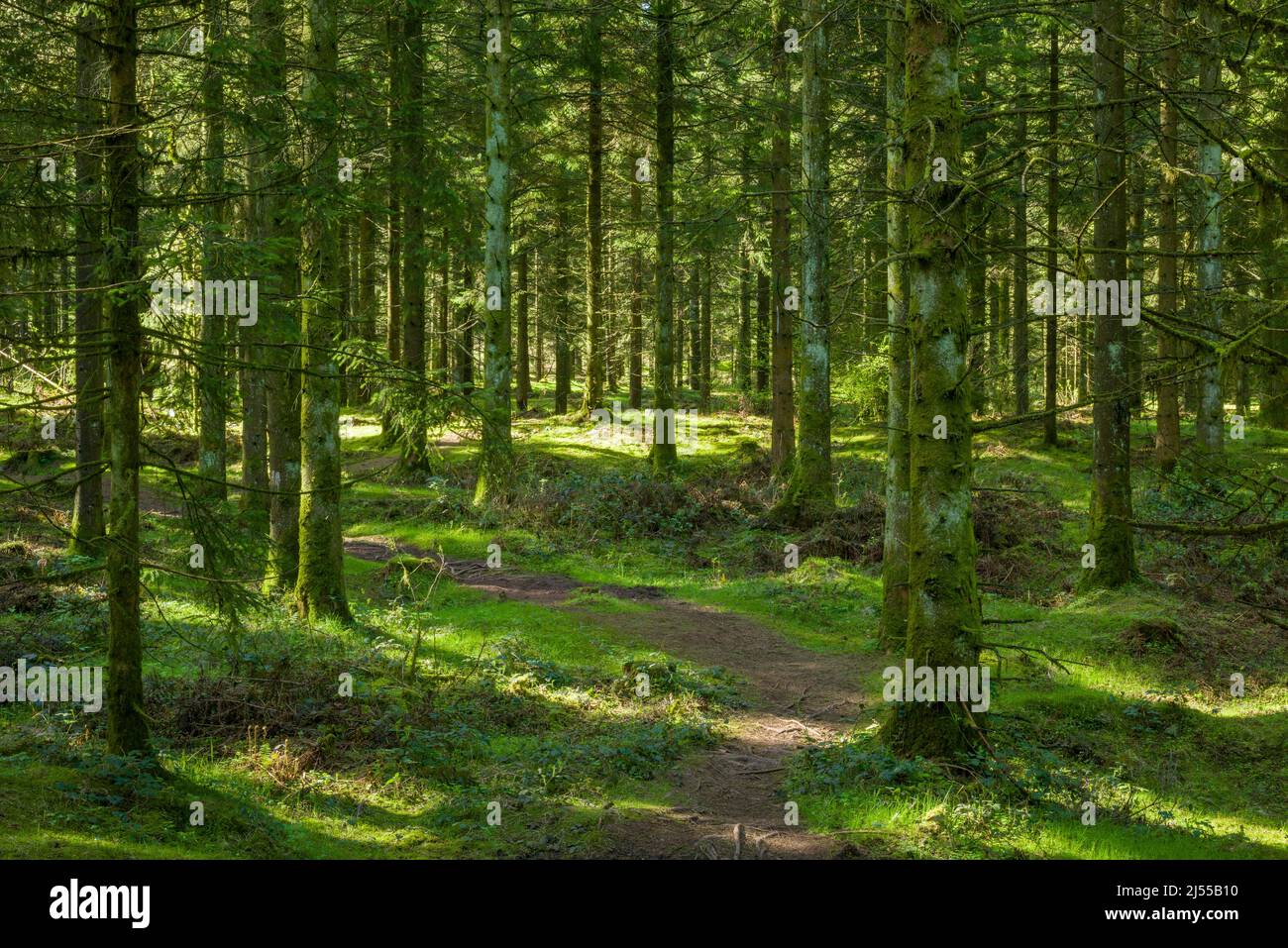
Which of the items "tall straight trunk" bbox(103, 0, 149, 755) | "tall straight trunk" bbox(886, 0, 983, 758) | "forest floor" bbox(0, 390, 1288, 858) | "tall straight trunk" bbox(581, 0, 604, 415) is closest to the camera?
"tall straight trunk" bbox(103, 0, 149, 755)

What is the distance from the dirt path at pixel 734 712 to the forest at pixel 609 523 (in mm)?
79

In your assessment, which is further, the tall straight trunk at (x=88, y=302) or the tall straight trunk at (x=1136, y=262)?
the tall straight trunk at (x=88, y=302)

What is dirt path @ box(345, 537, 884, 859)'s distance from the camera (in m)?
7.18

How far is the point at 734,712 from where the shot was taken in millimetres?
10742

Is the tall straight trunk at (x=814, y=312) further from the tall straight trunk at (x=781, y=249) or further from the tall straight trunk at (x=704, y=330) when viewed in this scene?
the tall straight trunk at (x=704, y=330)

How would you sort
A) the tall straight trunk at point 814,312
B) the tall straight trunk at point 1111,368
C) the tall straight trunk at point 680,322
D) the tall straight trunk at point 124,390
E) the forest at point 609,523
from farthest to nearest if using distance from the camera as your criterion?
the tall straight trunk at point 680,322
the tall straight trunk at point 814,312
the tall straight trunk at point 1111,368
the forest at point 609,523
the tall straight trunk at point 124,390

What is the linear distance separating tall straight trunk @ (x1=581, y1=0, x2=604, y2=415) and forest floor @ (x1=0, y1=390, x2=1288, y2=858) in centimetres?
1137

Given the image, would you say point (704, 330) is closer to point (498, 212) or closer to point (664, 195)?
point (664, 195)

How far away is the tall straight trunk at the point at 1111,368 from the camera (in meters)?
13.4

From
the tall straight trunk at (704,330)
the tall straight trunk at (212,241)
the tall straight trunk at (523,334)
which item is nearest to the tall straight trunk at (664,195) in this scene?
the tall straight trunk at (704,330)

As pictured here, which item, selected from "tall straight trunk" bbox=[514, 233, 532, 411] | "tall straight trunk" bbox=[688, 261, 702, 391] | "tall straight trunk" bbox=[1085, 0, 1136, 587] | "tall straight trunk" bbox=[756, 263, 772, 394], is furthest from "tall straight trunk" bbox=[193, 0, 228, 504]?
"tall straight trunk" bbox=[688, 261, 702, 391]

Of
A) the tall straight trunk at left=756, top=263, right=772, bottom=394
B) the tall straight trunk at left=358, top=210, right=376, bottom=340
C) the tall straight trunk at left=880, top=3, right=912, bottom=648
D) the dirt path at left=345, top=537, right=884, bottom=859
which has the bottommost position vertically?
the dirt path at left=345, top=537, right=884, bottom=859

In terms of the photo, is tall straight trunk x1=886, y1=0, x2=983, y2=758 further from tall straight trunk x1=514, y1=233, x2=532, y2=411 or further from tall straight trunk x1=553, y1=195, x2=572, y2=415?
tall straight trunk x1=514, y1=233, x2=532, y2=411

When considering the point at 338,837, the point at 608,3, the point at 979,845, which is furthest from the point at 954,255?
the point at 608,3
